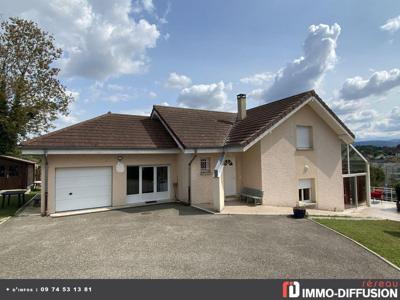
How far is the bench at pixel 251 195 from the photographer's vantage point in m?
13.7

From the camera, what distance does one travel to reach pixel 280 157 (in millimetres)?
14570

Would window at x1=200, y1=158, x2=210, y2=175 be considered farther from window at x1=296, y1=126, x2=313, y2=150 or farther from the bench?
window at x1=296, y1=126, x2=313, y2=150

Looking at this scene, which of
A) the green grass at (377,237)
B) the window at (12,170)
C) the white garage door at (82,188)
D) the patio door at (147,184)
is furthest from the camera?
the window at (12,170)

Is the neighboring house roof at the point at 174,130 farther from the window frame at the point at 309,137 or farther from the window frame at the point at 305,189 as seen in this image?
the window frame at the point at 305,189

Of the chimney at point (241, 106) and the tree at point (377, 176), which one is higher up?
the chimney at point (241, 106)

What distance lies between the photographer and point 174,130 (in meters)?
15.1

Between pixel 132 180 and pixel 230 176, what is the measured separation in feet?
20.7

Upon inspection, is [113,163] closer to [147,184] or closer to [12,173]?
[147,184]

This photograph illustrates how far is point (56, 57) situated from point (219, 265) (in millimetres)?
23460

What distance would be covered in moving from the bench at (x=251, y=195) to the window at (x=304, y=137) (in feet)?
14.9

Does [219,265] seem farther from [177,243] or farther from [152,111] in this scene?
[152,111]

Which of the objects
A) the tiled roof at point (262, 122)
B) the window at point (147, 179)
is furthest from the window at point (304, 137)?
the window at point (147, 179)

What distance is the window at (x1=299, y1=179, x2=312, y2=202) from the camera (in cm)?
Result: 1577
